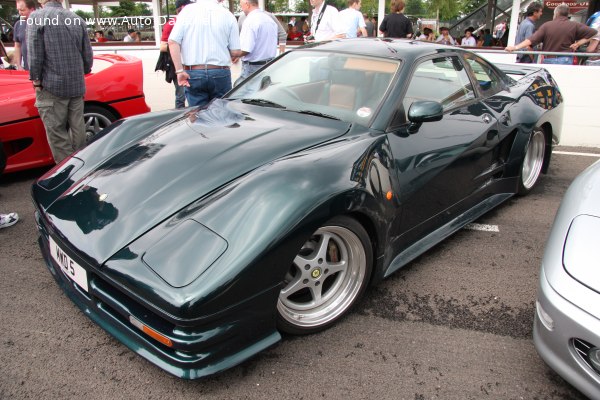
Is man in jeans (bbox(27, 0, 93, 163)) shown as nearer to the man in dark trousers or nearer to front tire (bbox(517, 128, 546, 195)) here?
front tire (bbox(517, 128, 546, 195))

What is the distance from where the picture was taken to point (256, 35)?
573 cm

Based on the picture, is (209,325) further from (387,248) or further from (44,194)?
(44,194)

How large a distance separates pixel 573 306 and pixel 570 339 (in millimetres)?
126

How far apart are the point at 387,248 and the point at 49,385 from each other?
167 centimetres

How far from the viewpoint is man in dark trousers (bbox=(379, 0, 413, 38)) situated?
7.79 m

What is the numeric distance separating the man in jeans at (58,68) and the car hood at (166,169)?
1517mm

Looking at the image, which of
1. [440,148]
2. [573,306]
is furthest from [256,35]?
[573,306]

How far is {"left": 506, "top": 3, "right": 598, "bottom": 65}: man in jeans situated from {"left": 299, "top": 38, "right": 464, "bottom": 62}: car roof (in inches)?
159

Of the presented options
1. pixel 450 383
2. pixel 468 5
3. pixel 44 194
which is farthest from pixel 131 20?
pixel 468 5

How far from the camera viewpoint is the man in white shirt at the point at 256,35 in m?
5.71

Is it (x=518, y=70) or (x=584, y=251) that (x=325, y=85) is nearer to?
(x=584, y=251)

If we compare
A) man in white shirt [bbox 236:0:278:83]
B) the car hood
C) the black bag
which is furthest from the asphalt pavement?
man in white shirt [bbox 236:0:278:83]

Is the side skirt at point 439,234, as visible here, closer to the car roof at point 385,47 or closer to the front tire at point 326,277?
the front tire at point 326,277

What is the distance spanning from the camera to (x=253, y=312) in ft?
6.32
